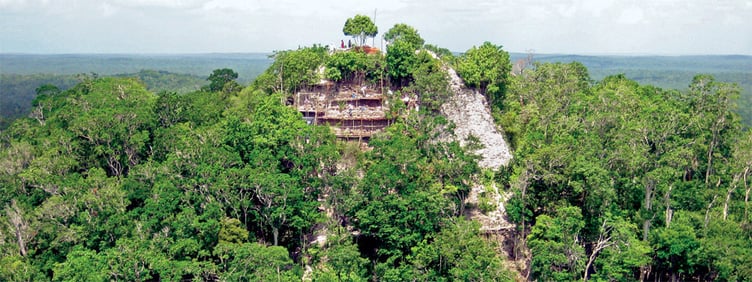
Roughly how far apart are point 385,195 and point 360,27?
1549cm

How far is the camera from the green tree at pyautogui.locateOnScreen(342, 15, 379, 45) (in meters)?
38.2

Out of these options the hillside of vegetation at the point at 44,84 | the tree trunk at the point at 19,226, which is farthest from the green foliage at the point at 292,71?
the hillside of vegetation at the point at 44,84

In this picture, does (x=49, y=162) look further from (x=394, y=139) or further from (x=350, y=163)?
(x=394, y=139)

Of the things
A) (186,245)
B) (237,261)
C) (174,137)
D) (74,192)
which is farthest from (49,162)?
(237,261)

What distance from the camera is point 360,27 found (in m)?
38.2

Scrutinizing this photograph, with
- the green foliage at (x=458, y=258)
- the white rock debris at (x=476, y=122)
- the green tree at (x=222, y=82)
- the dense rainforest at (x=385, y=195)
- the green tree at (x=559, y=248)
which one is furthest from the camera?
the green tree at (x=222, y=82)

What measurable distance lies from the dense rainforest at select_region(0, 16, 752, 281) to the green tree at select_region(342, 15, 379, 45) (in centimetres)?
447

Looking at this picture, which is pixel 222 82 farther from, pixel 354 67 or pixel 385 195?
pixel 385 195

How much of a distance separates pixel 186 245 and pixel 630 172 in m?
21.0

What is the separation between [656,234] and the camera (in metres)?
26.2

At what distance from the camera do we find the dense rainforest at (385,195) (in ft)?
79.8

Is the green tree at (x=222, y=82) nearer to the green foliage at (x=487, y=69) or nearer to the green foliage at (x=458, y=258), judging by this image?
the green foliage at (x=487, y=69)

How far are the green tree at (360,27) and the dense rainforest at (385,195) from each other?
447cm

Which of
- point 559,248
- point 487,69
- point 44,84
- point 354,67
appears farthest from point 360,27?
point 44,84
